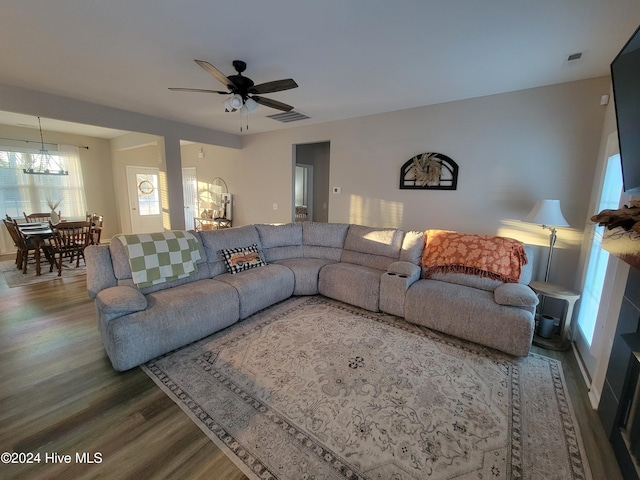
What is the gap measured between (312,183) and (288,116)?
2.25 m

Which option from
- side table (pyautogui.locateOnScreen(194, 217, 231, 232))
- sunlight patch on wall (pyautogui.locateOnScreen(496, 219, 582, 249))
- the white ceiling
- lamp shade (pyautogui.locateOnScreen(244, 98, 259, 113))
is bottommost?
side table (pyautogui.locateOnScreen(194, 217, 231, 232))

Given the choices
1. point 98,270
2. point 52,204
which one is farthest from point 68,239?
point 98,270

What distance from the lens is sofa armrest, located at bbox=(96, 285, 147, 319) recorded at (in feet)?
6.71

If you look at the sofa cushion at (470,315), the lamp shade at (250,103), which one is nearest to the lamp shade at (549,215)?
the sofa cushion at (470,315)

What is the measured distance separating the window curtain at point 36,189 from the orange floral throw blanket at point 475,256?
7.83 meters

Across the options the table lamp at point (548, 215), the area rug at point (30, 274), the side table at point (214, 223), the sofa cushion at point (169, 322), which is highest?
the table lamp at point (548, 215)

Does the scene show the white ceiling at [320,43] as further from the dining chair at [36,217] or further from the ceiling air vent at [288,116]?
the dining chair at [36,217]

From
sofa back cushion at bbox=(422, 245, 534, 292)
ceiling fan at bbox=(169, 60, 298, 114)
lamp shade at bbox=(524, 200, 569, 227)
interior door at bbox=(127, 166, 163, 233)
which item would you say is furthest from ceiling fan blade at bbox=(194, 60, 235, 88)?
interior door at bbox=(127, 166, 163, 233)

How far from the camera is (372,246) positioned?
3.67m

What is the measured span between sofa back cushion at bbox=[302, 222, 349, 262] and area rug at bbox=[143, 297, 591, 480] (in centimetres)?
149

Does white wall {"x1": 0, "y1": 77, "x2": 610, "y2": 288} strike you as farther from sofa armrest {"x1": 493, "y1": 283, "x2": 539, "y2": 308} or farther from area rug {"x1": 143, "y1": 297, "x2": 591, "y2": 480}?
area rug {"x1": 143, "y1": 297, "x2": 591, "y2": 480}

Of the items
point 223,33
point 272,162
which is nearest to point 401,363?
point 223,33

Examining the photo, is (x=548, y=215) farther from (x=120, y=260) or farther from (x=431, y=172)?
(x=120, y=260)

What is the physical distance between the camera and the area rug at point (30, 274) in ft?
13.1
